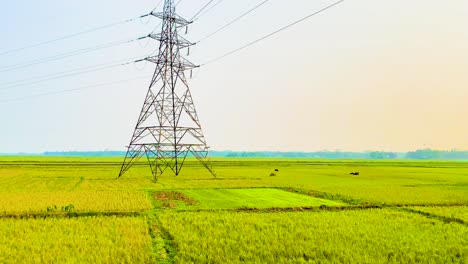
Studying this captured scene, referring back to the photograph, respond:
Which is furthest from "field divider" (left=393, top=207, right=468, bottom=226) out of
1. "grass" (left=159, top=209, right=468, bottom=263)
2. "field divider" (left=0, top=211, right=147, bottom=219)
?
"field divider" (left=0, top=211, right=147, bottom=219)

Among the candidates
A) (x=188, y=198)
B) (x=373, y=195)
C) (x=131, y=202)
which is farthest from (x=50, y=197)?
(x=373, y=195)

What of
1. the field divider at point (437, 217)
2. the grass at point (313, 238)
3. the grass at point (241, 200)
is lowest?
the field divider at point (437, 217)

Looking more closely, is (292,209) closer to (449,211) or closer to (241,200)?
(241,200)

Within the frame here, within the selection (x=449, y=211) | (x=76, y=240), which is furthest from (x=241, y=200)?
(x=76, y=240)

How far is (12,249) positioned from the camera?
49.6ft

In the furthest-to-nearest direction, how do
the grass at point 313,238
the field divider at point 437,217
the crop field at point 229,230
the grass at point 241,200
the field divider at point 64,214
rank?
the grass at point 241,200, the field divider at point 64,214, the field divider at point 437,217, the crop field at point 229,230, the grass at point 313,238

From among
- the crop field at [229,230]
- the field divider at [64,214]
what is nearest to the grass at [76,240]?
the crop field at [229,230]

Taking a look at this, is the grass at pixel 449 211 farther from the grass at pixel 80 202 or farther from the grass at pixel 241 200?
the grass at pixel 80 202

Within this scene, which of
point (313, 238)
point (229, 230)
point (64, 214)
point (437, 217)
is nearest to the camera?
point (313, 238)

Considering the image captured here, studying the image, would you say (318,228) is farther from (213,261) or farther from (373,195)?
(373,195)

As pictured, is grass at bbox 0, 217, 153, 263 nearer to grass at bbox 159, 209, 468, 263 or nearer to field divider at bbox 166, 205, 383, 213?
grass at bbox 159, 209, 468, 263

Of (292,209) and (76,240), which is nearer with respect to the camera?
(76,240)

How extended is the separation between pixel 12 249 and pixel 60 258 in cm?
242

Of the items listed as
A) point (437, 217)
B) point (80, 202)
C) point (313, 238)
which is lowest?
point (437, 217)
